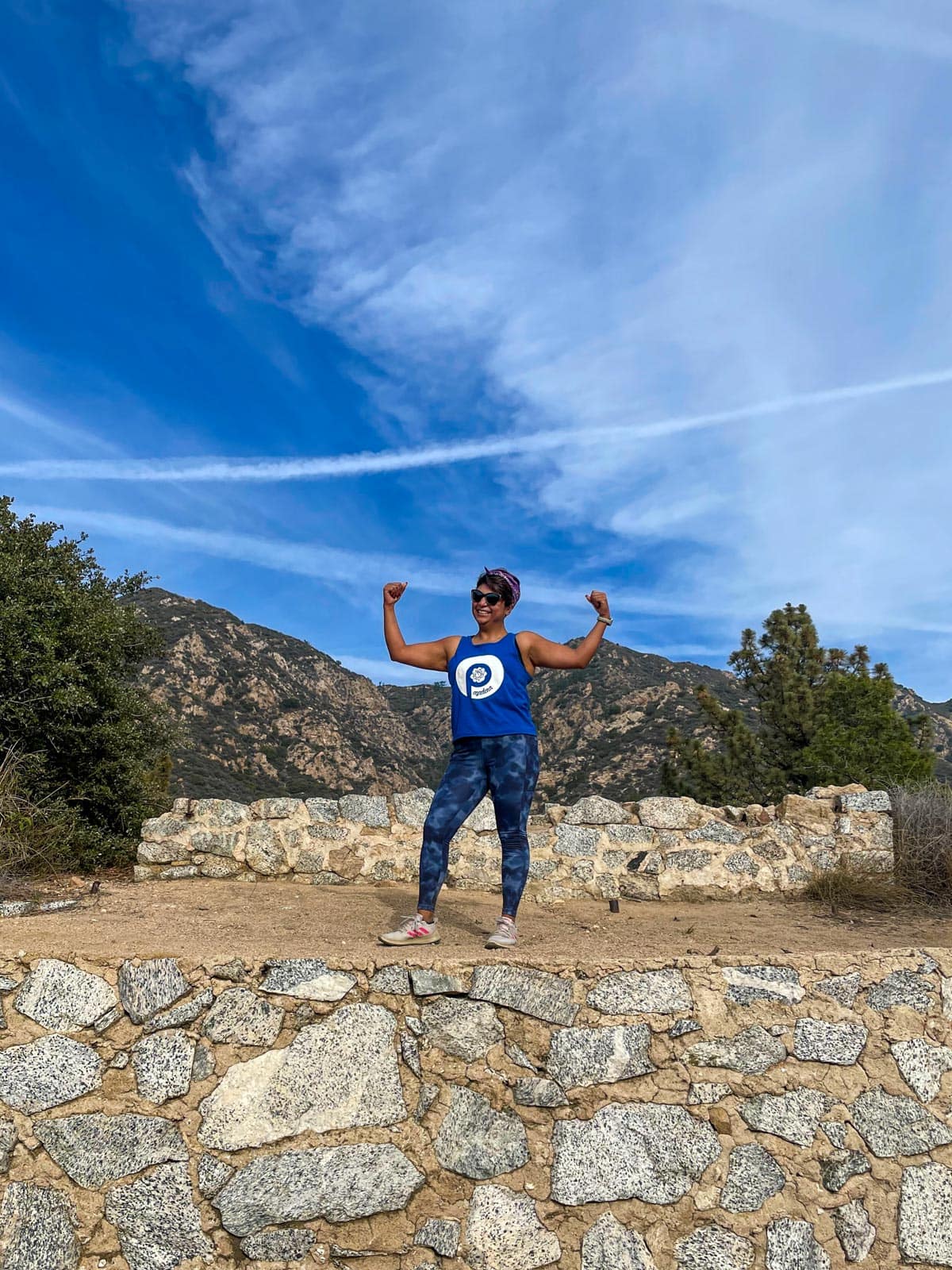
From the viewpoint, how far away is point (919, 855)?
233 inches

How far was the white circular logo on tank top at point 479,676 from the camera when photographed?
3840 mm

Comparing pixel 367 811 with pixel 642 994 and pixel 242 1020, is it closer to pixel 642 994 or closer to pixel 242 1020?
pixel 242 1020

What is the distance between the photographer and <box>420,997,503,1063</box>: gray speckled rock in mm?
3049

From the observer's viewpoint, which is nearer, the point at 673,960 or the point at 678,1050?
the point at 678,1050

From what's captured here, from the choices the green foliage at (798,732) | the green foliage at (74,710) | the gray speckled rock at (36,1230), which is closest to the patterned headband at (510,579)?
the gray speckled rock at (36,1230)

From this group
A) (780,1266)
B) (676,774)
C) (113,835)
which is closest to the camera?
(780,1266)

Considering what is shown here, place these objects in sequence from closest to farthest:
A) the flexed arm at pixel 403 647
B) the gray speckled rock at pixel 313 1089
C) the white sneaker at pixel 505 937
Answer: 1. the gray speckled rock at pixel 313 1089
2. the white sneaker at pixel 505 937
3. the flexed arm at pixel 403 647

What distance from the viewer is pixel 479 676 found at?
3.88 m

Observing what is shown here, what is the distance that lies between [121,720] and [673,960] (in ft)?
20.5

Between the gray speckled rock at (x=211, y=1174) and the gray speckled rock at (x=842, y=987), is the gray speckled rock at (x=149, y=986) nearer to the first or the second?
the gray speckled rock at (x=211, y=1174)

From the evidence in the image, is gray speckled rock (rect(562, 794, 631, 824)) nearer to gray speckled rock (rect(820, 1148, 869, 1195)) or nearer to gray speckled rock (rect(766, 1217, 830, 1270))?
gray speckled rock (rect(820, 1148, 869, 1195))

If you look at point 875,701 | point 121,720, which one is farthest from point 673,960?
point 875,701

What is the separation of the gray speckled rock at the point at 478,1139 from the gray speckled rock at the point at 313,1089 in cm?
19

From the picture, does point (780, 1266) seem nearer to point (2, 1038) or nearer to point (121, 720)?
point (2, 1038)
